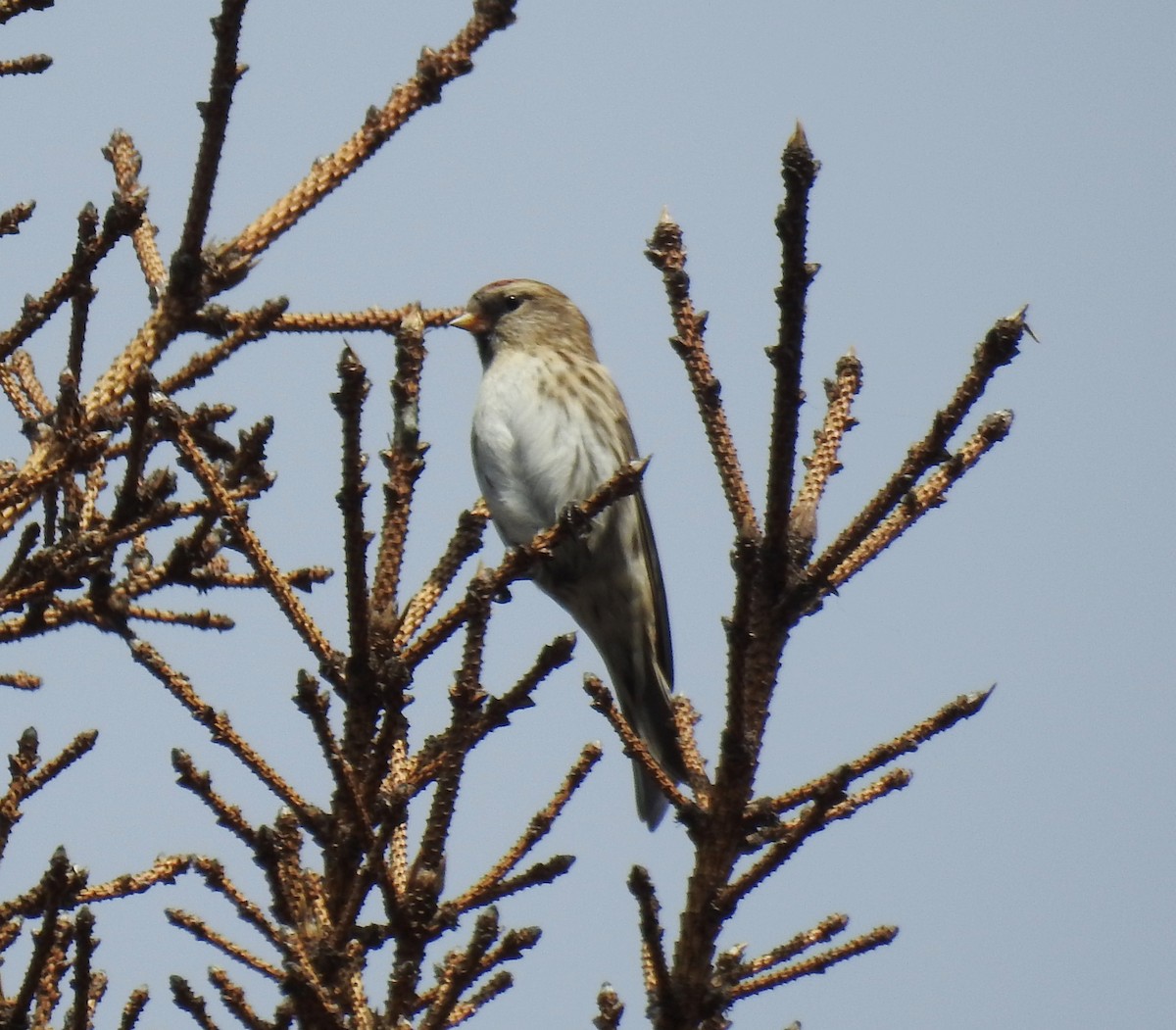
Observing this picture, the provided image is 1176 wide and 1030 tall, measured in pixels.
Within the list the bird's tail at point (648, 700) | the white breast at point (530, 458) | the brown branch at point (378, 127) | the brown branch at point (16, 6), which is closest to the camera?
the brown branch at point (378, 127)

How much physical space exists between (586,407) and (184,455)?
3326 mm

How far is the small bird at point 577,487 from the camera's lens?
16.7ft

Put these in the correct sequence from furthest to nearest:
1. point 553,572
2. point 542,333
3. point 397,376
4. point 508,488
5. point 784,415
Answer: point 542,333, point 553,572, point 508,488, point 397,376, point 784,415

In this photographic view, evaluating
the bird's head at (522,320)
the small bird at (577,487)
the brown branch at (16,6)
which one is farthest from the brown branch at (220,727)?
the bird's head at (522,320)

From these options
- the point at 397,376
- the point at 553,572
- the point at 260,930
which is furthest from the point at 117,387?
the point at 553,572

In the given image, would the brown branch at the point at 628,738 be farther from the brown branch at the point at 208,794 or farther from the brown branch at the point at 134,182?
the brown branch at the point at 134,182

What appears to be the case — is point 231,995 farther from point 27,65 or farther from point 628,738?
point 27,65

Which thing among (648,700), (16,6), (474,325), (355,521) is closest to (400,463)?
(355,521)

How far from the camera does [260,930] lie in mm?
2229

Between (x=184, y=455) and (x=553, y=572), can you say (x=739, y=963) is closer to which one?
(x=184, y=455)

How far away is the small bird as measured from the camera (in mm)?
5102

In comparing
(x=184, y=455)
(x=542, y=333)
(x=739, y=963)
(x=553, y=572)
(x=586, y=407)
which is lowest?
(x=739, y=963)

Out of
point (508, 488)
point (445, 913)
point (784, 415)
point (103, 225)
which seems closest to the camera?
point (784, 415)

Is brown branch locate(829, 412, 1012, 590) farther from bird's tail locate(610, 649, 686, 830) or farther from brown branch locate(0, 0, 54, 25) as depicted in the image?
bird's tail locate(610, 649, 686, 830)
